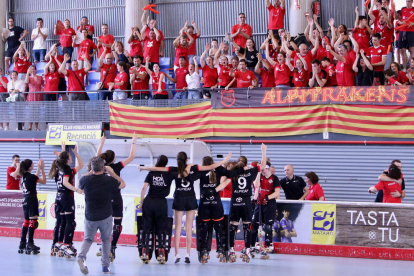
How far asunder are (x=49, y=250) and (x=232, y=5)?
1366 cm

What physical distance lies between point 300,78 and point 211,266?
7003 mm

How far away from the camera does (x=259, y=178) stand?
10180 mm

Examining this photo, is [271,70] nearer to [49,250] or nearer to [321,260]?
[321,260]

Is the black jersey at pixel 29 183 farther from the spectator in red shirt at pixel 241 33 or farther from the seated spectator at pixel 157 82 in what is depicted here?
the spectator in red shirt at pixel 241 33

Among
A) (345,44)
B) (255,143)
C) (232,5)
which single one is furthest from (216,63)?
(232,5)

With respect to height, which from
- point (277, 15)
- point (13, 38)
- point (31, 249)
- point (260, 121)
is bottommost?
point (31, 249)

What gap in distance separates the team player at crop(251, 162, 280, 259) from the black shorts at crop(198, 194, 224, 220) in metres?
1.09

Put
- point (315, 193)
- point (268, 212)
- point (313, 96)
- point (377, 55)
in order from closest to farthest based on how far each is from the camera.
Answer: point (268, 212) < point (315, 193) < point (313, 96) < point (377, 55)

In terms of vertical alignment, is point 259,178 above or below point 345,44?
below

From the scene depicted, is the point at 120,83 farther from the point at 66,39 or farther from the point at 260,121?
the point at 66,39

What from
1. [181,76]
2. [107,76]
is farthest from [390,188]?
[107,76]

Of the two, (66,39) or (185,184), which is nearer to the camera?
(185,184)

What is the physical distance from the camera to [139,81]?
15.9m

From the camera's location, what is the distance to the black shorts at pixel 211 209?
9297 mm
